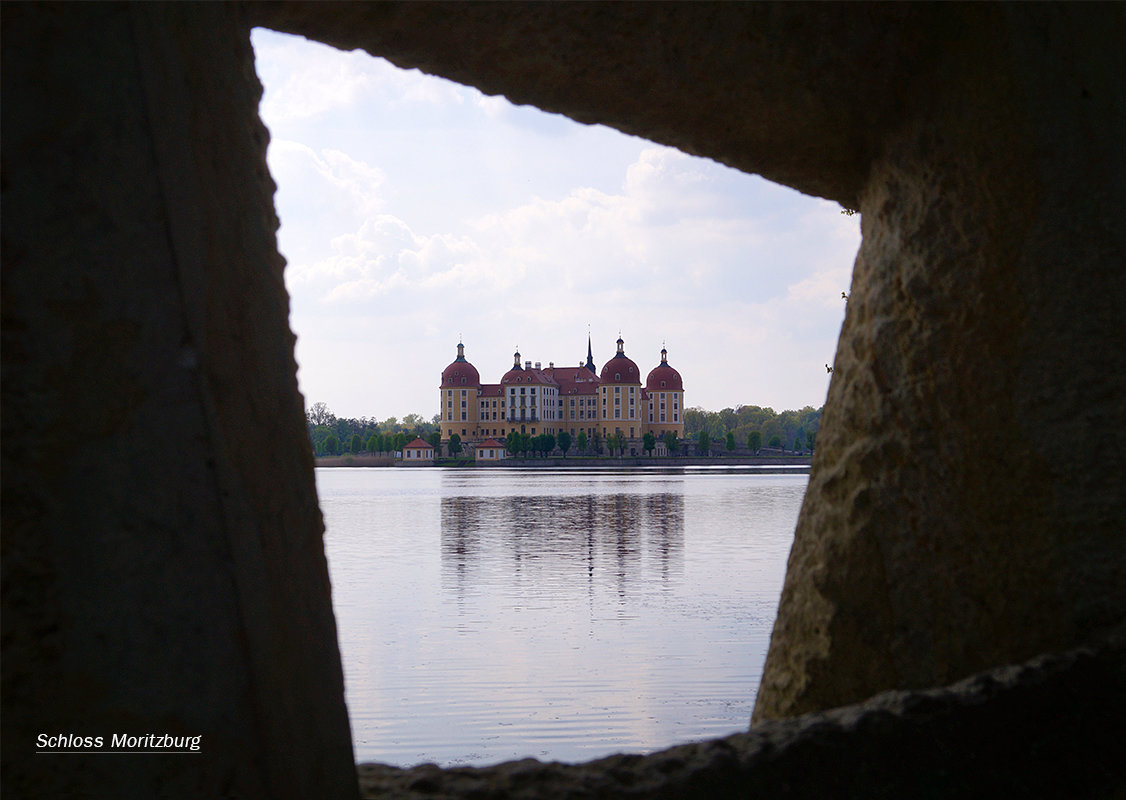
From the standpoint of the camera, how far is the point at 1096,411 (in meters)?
1.69

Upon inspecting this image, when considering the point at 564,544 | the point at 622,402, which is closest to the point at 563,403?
the point at 622,402

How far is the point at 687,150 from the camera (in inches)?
79.2

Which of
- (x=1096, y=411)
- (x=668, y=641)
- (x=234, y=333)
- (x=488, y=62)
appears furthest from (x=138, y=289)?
(x=668, y=641)

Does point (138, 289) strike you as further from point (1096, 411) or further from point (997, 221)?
point (1096, 411)

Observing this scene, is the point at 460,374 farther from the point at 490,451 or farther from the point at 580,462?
the point at 580,462

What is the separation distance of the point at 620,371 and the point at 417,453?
21.2 meters

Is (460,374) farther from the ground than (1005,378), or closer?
farther from the ground

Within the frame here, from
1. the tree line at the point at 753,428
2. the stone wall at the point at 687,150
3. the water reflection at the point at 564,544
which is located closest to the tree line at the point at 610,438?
the tree line at the point at 753,428

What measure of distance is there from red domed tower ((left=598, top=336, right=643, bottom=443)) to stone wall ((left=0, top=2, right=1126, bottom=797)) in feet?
297

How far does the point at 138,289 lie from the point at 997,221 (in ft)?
4.71

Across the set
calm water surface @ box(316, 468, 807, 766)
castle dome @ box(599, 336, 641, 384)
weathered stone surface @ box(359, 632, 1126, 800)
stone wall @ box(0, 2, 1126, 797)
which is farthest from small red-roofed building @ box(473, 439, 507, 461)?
weathered stone surface @ box(359, 632, 1126, 800)

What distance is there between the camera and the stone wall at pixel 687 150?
95 cm

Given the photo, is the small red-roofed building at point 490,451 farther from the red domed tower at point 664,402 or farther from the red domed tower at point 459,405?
the red domed tower at point 664,402

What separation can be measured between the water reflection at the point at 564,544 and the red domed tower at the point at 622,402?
72011mm
